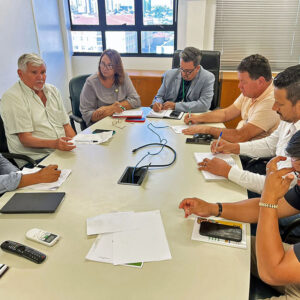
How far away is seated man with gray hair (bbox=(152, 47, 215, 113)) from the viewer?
2652mm

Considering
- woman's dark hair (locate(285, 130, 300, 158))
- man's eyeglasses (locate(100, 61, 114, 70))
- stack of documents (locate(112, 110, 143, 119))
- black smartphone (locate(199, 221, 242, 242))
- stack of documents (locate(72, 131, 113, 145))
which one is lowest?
black smartphone (locate(199, 221, 242, 242))

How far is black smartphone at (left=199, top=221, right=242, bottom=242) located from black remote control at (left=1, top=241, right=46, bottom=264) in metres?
0.58

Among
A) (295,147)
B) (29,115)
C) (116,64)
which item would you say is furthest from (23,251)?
(116,64)

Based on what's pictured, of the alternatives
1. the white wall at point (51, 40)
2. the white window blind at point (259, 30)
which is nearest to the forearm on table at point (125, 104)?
the white wall at point (51, 40)

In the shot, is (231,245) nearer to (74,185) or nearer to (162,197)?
(162,197)

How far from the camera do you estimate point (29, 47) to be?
370cm

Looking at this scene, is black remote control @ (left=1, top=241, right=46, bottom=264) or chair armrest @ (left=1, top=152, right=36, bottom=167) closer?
black remote control @ (left=1, top=241, right=46, bottom=264)

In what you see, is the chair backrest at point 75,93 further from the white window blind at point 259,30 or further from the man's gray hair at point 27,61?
the white window blind at point 259,30

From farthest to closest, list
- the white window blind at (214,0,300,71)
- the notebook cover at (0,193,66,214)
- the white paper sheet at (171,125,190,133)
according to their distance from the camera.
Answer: the white window blind at (214,0,300,71) < the white paper sheet at (171,125,190,133) < the notebook cover at (0,193,66,214)

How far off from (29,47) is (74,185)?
301cm

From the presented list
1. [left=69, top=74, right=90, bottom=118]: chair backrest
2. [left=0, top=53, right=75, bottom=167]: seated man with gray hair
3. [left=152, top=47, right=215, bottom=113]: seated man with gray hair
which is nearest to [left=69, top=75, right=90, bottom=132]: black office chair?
[left=69, top=74, right=90, bottom=118]: chair backrest

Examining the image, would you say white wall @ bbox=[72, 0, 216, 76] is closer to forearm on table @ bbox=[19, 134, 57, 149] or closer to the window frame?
the window frame

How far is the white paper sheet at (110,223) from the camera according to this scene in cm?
109

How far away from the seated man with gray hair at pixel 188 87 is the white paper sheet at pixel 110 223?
1.61m
